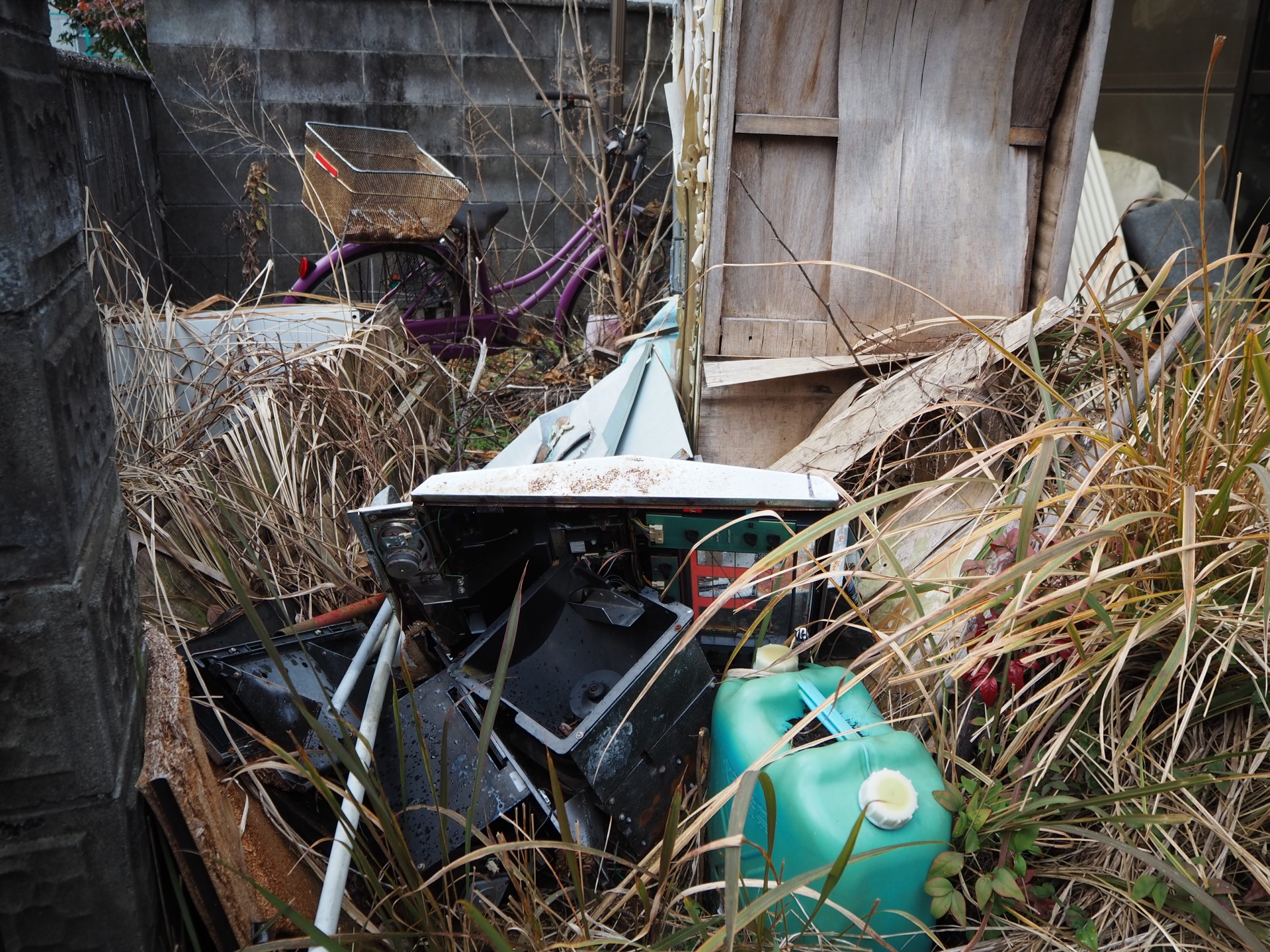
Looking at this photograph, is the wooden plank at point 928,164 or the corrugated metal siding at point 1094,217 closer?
the wooden plank at point 928,164

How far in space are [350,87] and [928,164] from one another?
4234 millimetres

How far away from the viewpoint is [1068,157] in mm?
2572

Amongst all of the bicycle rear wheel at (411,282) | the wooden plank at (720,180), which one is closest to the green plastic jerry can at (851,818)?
the wooden plank at (720,180)

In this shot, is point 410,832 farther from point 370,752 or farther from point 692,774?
point 692,774

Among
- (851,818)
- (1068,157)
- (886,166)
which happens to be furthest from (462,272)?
(851,818)

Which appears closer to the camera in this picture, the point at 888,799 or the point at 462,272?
the point at 888,799

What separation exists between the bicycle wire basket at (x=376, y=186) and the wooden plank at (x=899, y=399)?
105 inches

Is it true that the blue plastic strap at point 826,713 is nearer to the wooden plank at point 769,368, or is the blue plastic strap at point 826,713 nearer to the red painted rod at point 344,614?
the red painted rod at point 344,614

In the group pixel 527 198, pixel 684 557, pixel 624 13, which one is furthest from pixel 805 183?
pixel 527 198

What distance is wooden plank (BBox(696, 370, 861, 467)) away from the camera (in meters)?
2.81

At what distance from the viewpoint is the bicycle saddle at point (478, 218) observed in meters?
4.76

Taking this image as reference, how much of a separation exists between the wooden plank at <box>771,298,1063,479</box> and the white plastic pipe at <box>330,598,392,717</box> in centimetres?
120

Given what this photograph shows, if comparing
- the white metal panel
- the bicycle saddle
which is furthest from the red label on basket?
the white metal panel

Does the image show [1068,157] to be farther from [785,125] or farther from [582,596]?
[582,596]
